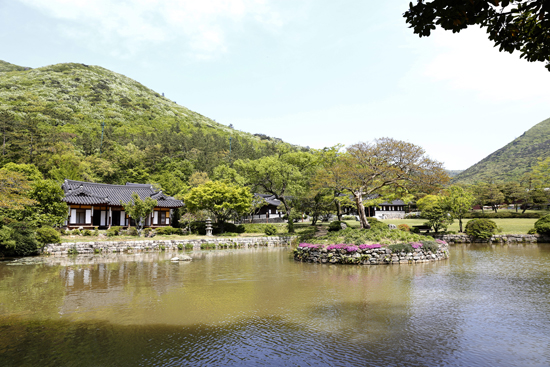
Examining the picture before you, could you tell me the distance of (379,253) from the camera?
17.7 metres

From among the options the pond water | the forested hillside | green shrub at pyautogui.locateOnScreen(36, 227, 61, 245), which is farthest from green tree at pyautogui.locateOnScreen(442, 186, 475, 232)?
the forested hillside

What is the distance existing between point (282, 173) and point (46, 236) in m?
23.0

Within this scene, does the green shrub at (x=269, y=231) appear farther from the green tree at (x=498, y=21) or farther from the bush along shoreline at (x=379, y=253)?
the green tree at (x=498, y=21)

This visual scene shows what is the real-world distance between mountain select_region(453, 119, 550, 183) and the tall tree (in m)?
87.4

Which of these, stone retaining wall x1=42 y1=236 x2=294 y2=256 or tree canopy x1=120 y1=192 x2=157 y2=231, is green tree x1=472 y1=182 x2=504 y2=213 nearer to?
stone retaining wall x1=42 y1=236 x2=294 y2=256

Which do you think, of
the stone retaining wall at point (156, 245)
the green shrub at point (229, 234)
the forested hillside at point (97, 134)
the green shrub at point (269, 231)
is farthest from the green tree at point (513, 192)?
the forested hillside at point (97, 134)

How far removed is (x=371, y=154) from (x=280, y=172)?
15.4 m

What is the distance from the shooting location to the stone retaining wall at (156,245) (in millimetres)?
24672

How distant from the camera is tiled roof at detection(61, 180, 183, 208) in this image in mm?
34812

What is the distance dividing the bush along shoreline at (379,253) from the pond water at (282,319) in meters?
2.15

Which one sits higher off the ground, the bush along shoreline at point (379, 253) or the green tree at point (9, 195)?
the green tree at point (9, 195)

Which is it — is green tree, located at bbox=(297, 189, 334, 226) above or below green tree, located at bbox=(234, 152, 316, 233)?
below

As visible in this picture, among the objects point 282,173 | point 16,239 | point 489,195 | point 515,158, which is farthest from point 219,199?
point 515,158

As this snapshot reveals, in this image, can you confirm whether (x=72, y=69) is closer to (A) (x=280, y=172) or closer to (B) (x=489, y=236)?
(A) (x=280, y=172)
